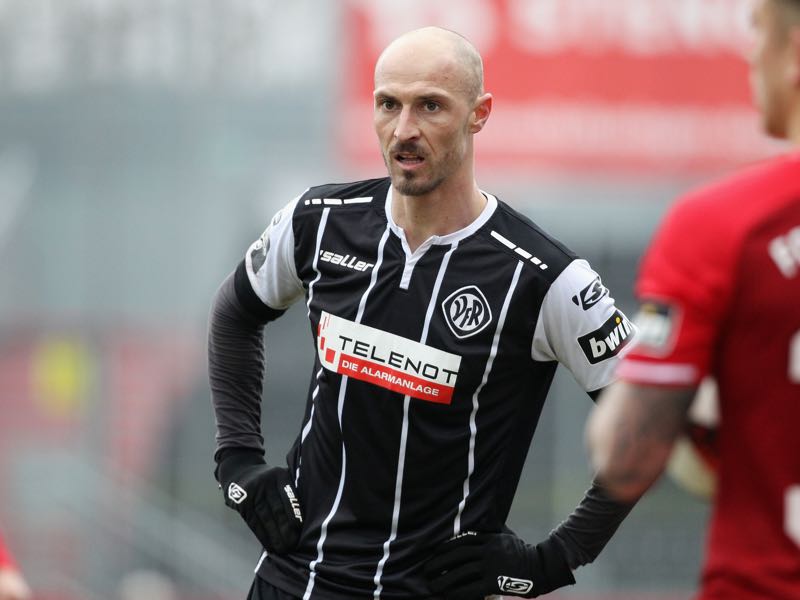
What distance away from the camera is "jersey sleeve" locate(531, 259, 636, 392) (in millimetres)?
3736

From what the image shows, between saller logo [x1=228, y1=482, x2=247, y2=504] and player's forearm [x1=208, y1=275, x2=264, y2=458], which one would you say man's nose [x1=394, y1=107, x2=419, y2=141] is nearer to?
player's forearm [x1=208, y1=275, x2=264, y2=458]

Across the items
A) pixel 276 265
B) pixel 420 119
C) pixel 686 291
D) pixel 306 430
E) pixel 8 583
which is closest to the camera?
pixel 686 291

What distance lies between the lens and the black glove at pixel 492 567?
12.3 feet

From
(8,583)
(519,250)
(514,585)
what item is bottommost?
(8,583)

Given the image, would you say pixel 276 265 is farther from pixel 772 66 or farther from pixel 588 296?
pixel 772 66

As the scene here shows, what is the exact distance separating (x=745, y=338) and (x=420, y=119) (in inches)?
60.3

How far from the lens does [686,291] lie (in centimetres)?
242

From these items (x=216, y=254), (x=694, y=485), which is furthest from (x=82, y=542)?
(x=694, y=485)

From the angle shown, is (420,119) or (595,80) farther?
(595,80)

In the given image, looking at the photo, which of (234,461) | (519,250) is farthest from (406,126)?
(234,461)

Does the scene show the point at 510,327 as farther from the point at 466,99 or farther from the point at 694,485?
the point at 694,485

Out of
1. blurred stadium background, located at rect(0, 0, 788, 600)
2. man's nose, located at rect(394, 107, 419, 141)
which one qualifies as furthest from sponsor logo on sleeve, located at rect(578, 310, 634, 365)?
blurred stadium background, located at rect(0, 0, 788, 600)

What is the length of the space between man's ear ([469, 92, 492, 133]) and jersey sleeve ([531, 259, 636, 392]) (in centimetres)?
44

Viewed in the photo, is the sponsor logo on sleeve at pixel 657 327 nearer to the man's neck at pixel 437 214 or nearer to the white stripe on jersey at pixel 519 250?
the white stripe on jersey at pixel 519 250
